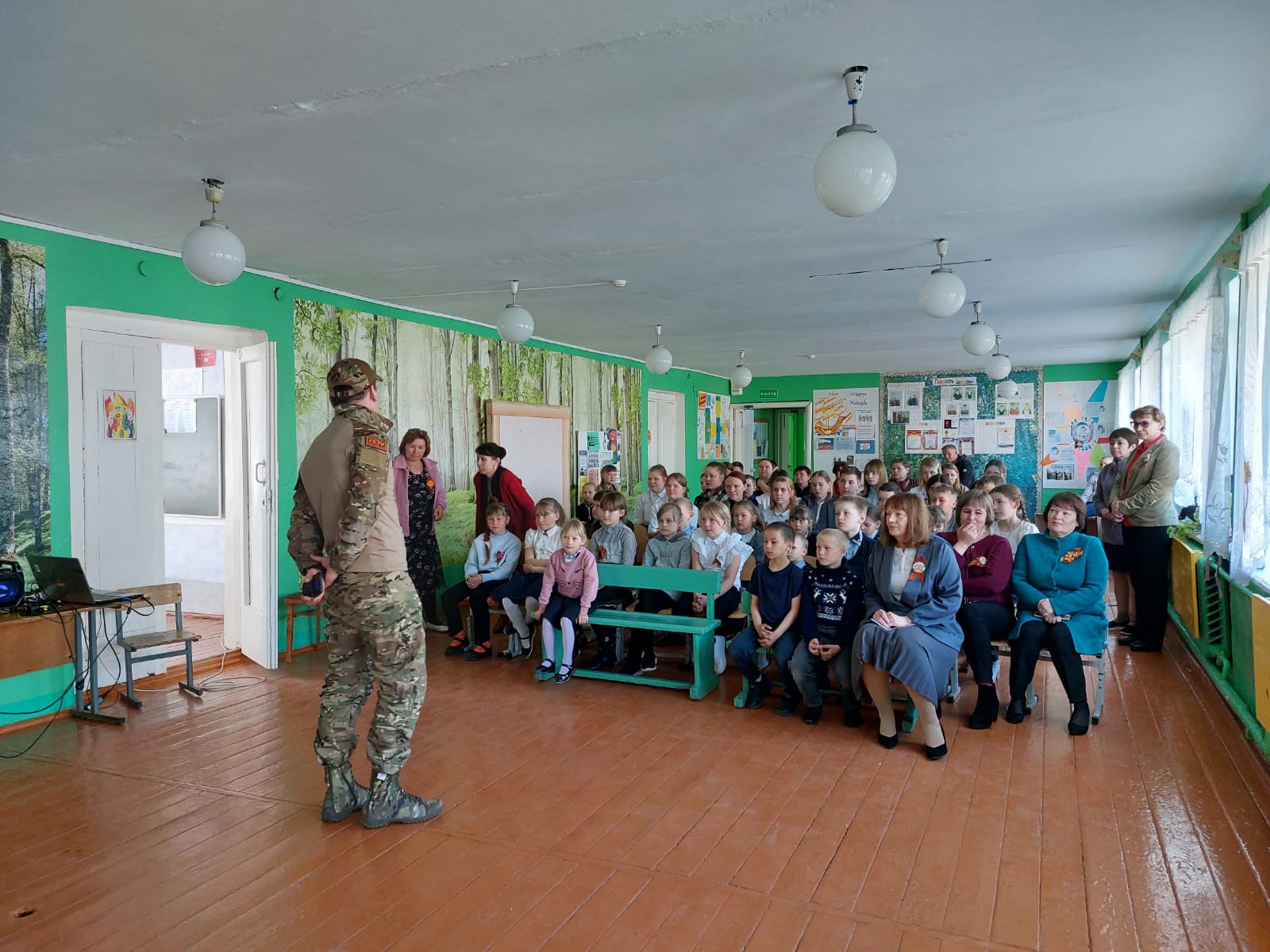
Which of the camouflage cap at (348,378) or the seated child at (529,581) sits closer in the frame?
the camouflage cap at (348,378)

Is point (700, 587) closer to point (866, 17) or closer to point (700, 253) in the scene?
point (700, 253)

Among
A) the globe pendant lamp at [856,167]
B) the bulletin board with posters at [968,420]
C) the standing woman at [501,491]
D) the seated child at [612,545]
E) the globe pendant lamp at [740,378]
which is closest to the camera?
the globe pendant lamp at [856,167]

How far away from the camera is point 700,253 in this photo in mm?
5312

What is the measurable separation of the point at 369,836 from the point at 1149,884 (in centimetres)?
264

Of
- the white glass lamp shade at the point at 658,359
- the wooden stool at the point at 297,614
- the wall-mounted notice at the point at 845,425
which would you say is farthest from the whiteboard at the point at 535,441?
the wall-mounted notice at the point at 845,425

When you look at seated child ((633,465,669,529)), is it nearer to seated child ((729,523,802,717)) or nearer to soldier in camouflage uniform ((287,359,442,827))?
seated child ((729,523,802,717))

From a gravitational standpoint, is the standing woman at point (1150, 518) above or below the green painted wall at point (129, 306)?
below

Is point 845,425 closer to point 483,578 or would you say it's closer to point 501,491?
point 501,491

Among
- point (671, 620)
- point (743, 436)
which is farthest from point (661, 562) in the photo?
point (743, 436)

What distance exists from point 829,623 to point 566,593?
5.50 feet

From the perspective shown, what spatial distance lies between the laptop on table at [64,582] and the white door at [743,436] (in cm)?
1124

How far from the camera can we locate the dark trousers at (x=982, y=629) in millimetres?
4156

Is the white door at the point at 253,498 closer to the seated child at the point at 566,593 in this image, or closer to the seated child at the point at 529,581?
the seated child at the point at 529,581

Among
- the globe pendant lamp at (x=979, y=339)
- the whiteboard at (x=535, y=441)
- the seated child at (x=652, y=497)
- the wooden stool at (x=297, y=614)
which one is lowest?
the wooden stool at (x=297, y=614)
